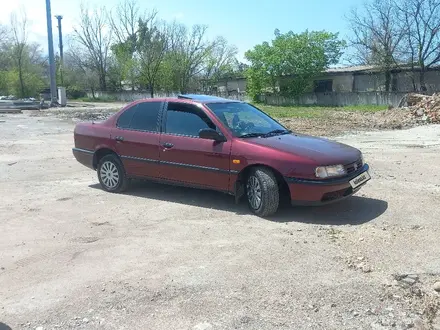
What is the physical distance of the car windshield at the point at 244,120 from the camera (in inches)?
253

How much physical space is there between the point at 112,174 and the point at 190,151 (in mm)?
1766

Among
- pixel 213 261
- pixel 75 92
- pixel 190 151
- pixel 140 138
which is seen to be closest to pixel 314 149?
pixel 190 151

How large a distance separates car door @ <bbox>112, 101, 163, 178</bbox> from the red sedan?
2 centimetres

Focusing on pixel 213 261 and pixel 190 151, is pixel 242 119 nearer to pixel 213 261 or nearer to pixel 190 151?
pixel 190 151

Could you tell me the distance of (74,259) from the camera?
463cm

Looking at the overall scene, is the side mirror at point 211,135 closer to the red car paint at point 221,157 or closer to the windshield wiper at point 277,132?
the red car paint at point 221,157

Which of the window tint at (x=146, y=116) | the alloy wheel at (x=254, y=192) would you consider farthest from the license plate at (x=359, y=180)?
the window tint at (x=146, y=116)

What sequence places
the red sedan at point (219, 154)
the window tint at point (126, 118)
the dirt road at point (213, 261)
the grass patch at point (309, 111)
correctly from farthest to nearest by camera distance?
the grass patch at point (309, 111) < the window tint at point (126, 118) < the red sedan at point (219, 154) < the dirt road at point (213, 261)

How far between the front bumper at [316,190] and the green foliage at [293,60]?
38246 millimetres

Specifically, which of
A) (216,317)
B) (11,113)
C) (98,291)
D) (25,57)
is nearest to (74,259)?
(98,291)

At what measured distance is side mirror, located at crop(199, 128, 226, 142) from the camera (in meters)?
6.21

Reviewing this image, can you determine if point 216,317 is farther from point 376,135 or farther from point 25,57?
point 25,57

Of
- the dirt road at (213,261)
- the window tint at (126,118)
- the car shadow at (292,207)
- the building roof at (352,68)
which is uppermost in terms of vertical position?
the building roof at (352,68)

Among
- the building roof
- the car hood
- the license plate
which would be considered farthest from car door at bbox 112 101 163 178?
the building roof
